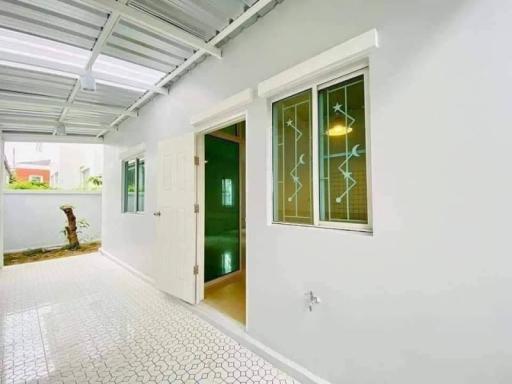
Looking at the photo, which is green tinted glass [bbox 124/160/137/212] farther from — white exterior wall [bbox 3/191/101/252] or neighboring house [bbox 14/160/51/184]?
neighboring house [bbox 14/160/51/184]

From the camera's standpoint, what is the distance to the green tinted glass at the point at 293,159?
6.57 ft

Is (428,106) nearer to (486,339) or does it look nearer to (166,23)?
(486,339)

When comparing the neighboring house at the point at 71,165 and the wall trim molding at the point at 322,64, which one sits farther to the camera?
the neighboring house at the point at 71,165

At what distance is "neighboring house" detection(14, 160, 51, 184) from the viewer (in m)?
15.1

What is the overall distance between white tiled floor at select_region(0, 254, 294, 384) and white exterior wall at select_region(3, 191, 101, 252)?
373 centimetres

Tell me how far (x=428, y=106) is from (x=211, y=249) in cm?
316

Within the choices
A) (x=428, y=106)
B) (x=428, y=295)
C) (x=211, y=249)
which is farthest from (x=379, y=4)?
(x=211, y=249)

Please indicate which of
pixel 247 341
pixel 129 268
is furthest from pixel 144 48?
pixel 129 268

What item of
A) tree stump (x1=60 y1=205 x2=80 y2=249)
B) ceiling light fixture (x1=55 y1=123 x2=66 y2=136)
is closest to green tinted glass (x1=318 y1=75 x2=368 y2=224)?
ceiling light fixture (x1=55 y1=123 x2=66 y2=136)

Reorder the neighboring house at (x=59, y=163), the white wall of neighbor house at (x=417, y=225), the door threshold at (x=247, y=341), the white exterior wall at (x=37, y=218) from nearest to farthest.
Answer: the white wall of neighbor house at (x=417, y=225) < the door threshold at (x=247, y=341) < the white exterior wall at (x=37, y=218) < the neighboring house at (x=59, y=163)

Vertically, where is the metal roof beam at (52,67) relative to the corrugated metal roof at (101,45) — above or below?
below

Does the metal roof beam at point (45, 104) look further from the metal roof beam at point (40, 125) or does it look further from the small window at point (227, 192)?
the small window at point (227, 192)

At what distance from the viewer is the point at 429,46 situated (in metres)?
1.32

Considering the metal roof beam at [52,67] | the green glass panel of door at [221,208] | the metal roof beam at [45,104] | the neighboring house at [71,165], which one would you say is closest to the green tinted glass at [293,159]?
the green glass panel of door at [221,208]
